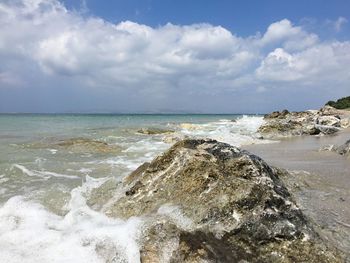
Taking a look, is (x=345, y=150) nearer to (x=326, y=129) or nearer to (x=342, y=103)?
(x=326, y=129)

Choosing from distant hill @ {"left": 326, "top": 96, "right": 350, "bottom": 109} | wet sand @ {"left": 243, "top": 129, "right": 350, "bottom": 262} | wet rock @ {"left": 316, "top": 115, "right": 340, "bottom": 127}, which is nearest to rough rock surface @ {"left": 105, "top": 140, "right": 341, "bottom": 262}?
wet sand @ {"left": 243, "top": 129, "right": 350, "bottom": 262}

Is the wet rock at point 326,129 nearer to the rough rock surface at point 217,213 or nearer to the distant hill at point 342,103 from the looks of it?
the rough rock surface at point 217,213

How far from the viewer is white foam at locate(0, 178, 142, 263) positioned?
5.39 m

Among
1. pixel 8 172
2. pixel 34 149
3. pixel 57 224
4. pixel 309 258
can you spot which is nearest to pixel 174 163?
pixel 57 224

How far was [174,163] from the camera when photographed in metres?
7.28

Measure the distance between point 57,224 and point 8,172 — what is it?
22.4 ft

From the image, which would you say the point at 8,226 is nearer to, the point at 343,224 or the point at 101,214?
the point at 101,214

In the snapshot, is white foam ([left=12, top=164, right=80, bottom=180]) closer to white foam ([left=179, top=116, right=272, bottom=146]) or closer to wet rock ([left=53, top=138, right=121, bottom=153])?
wet rock ([left=53, top=138, right=121, bottom=153])

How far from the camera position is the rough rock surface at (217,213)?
5145mm

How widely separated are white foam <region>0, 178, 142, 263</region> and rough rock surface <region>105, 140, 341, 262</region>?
280mm

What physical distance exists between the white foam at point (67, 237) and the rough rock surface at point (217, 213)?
0.28 m

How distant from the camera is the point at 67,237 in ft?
19.5

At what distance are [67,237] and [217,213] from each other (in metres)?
2.34

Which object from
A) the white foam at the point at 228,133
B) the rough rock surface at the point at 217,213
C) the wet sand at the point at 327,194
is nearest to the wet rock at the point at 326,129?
the white foam at the point at 228,133
